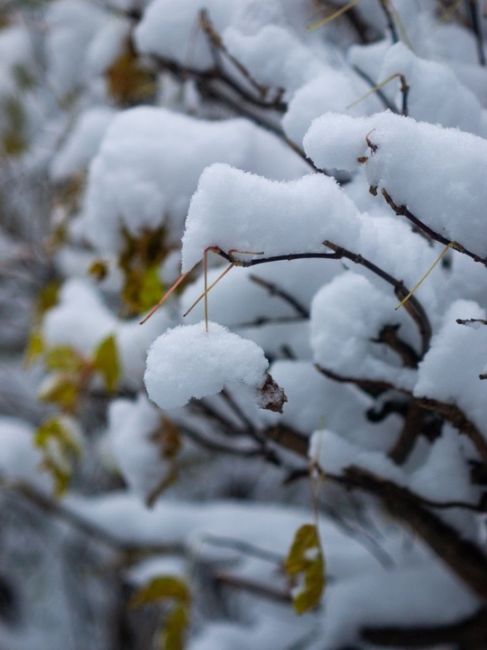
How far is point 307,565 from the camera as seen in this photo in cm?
74

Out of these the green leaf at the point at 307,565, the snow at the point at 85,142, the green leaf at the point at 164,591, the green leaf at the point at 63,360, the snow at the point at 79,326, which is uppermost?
the snow at the point at 85,142

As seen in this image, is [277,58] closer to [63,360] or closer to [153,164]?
[153,164]

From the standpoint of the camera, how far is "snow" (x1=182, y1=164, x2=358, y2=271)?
53 centimetres

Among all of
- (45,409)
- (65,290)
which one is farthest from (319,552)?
(45,409)

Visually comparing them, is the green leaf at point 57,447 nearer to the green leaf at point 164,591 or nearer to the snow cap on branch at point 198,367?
the green leaf at point 164,591

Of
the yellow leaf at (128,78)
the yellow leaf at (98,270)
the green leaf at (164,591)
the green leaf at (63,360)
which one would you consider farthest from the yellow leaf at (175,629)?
the yellow leaf at (128,78)

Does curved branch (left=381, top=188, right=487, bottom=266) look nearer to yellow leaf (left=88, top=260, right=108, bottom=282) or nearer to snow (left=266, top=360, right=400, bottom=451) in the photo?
snow (left=266, top=360, right=400, bottom=451)

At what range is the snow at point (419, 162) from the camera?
1.72 ft

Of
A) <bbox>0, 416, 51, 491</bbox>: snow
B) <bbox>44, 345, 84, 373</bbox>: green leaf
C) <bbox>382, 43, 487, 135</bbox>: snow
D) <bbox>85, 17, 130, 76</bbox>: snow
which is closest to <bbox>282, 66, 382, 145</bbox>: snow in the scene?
<bbox>382, 43, 487, 135</bbox>: snow

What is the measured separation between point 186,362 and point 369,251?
0.70 ft

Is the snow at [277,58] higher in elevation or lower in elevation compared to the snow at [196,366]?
higher

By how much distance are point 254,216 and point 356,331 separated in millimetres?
281

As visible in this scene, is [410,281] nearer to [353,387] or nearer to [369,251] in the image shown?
[369,251]

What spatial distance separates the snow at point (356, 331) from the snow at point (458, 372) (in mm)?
84
